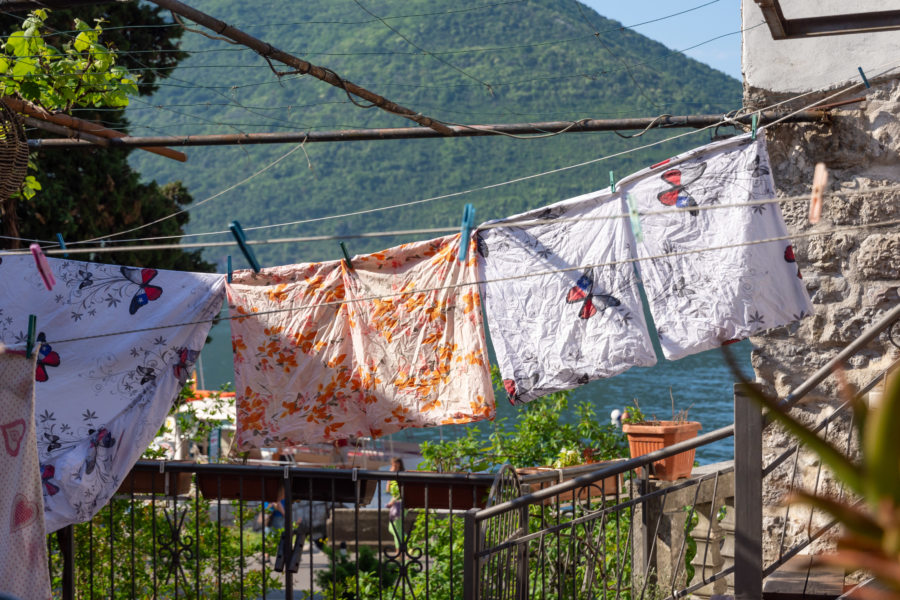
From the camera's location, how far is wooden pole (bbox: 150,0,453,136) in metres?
3.21

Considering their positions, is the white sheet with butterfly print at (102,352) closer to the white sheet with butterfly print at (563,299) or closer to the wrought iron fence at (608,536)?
the white sheet with butterfly print at (563,299)

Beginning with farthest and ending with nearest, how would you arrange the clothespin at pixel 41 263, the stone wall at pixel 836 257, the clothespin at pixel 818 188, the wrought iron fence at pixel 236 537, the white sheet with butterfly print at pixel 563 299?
the wrought iron fence at pixel 236 537 → the stone wall at pixel 836 257 → the white sheet with butterfly print at pixel 563 299 → the clothespin at pixel 41 263 → the clothespin at pixel 818 188

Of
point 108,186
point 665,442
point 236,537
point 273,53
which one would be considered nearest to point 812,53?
point 665,442

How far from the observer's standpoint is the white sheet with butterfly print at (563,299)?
361 centimetres

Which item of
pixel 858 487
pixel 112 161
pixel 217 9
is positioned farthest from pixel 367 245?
pixel 858 487

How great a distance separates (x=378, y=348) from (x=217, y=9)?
207 feet

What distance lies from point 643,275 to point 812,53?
1.48 meters

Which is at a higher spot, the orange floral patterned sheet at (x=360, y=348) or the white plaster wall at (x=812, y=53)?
the white plaster wall at (x=812, y=53)

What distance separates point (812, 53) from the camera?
13.5 ft

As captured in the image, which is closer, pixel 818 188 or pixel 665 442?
pixel 818 188

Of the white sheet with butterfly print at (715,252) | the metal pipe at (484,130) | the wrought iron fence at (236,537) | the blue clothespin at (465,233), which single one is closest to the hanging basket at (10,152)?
the metal pipe at (484,130)

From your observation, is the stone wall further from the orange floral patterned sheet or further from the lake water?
the lake water

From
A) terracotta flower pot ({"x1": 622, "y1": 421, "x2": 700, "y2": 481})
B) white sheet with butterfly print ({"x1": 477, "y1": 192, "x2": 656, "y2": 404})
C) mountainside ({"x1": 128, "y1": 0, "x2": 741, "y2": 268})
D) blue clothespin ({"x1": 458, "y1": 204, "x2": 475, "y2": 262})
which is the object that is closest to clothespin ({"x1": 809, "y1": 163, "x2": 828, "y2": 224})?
white sheet with butterfly print ({"x1": 477, "y1": 192, "x2": 656, "y2": 404})

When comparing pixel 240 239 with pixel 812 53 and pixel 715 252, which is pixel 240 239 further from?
pixel 812 53
